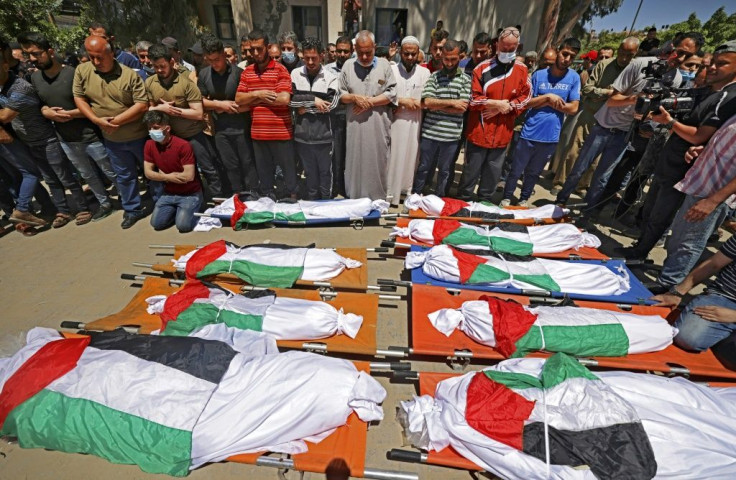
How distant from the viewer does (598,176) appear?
5543 mm

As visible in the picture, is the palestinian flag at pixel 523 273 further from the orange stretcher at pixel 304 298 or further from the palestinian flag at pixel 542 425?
the palestinian flag at pixel 542 425

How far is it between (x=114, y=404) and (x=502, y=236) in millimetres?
4221

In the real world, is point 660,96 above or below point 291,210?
above

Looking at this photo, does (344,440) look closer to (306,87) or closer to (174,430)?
(174,430)

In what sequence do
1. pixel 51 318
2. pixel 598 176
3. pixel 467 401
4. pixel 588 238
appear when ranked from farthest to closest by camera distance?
pixel 598 176, pixel 588 238, pixel 51 318, pixel 467 401

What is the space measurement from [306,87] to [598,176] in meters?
4.89

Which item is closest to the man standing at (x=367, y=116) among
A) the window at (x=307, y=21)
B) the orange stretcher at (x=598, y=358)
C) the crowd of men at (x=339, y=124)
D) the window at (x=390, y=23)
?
the crowd of men at (x=339, y=124)

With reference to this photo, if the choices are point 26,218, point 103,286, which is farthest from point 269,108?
point 26,218

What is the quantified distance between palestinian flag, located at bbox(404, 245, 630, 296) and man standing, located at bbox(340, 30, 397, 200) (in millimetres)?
2312

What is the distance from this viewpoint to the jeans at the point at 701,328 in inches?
116

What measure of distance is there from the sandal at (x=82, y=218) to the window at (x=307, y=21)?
468 inches

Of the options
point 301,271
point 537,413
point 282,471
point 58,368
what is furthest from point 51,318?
point 537,413

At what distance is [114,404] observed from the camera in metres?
2.27

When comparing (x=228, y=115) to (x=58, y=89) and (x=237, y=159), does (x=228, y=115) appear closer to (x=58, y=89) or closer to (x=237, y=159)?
(x=237, y=159)
